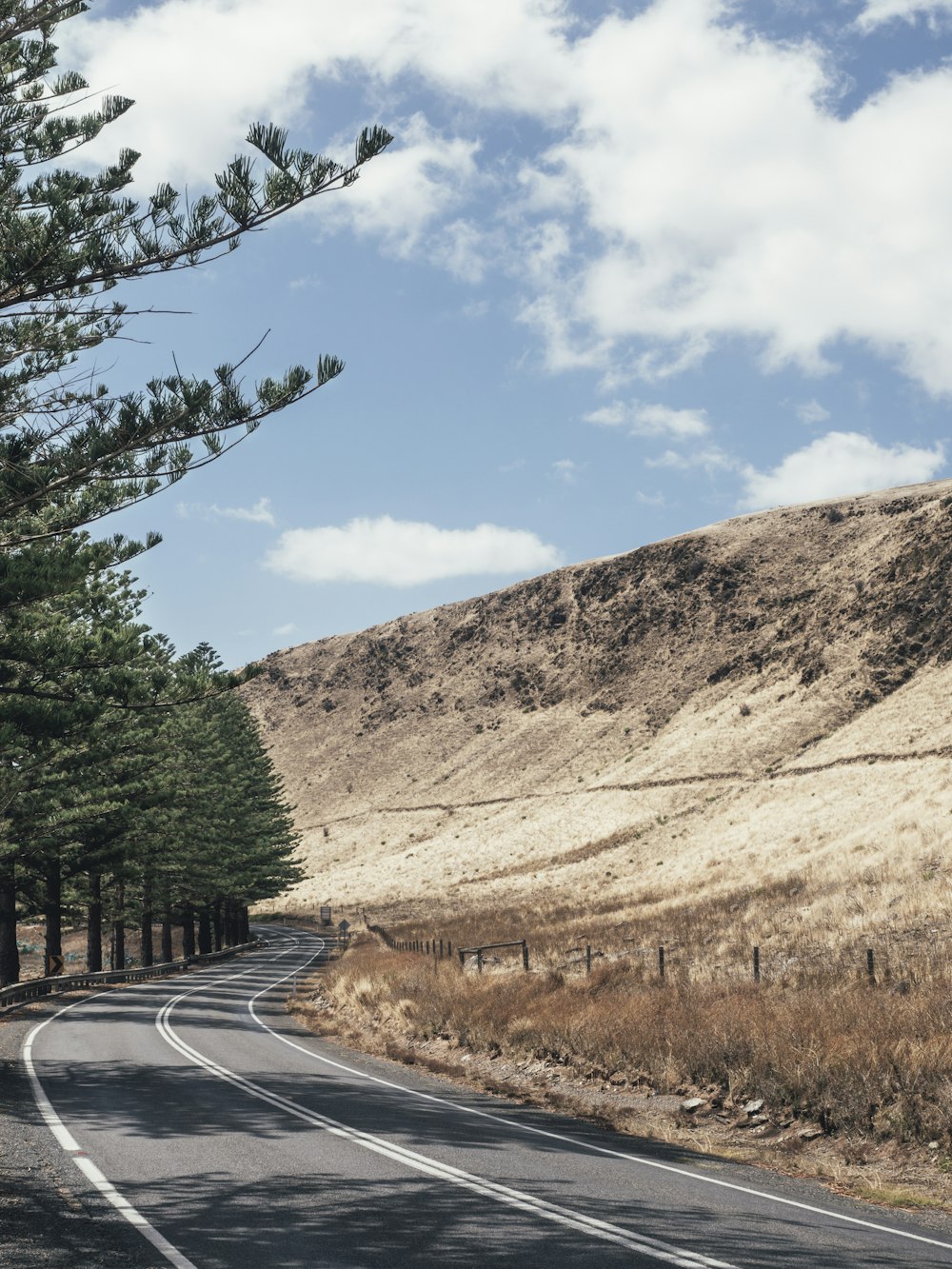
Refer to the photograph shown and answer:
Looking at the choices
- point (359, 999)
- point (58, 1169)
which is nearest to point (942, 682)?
point (359, 999)

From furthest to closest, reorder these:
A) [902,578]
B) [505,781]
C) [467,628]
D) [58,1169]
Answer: [467,628]
[505,781]
[902,578]
[58,1169]

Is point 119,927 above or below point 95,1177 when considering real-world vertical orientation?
below

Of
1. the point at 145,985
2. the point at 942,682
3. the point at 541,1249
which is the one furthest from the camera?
the point at 942,682

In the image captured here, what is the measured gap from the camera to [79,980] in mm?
38312

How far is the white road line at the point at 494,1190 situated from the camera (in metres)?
7.44

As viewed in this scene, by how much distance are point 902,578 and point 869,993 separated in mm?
94958

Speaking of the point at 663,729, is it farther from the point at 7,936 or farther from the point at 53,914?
the point at 7,936

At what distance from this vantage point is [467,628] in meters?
151

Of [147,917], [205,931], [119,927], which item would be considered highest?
[147,917]

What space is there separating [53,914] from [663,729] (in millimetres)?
81561

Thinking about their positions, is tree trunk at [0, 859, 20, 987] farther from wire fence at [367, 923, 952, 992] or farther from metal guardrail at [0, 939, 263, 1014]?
wire fence at [367, 923, 952, 992]

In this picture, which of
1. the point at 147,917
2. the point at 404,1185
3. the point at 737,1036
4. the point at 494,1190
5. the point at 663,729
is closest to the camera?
the point at 494,1190

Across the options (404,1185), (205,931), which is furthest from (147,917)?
(404,1185)

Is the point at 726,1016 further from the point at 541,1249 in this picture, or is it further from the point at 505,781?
the point at 505,781
